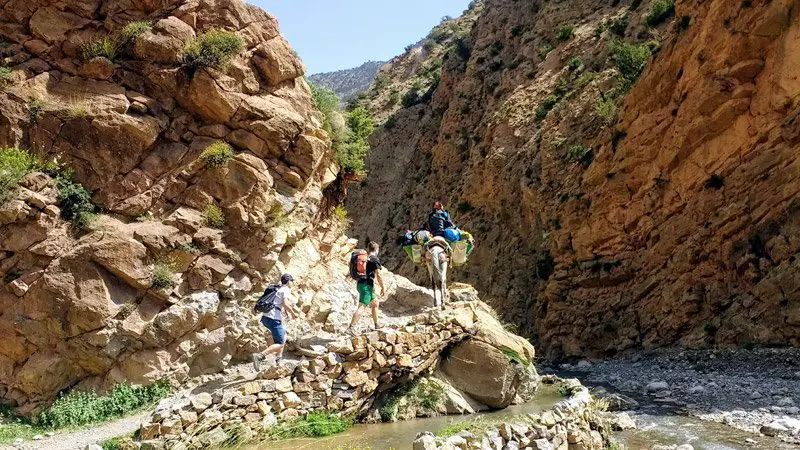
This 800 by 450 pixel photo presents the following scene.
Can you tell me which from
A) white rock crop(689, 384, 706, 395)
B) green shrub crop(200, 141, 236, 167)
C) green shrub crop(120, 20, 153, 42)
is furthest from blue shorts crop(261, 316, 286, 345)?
white rock crop(689, 384, 706, 395)

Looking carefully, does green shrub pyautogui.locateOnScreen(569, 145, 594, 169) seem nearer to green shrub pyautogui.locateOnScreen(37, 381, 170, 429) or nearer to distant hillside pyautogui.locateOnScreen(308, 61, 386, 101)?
green shrub pyautogui.locateOnScreen(37, 381, 170, 429)

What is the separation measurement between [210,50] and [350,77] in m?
113

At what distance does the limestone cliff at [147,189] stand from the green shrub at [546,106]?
20805 millimetres

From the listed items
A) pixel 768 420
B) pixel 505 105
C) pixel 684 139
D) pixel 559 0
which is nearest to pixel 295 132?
pixel 768 420

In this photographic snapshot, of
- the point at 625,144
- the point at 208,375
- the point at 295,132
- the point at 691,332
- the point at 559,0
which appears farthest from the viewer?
the point at 559,0

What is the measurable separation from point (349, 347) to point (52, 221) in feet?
22.7

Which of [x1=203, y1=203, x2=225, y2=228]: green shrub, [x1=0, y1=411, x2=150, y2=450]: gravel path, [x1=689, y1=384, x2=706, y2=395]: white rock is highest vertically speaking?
[x1=203, y1=203, x2=225, y2=228]: green shrub

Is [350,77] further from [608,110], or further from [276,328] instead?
[276,328]

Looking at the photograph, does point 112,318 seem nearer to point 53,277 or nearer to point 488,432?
point 53,277

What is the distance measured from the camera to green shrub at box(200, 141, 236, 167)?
44.5 ft

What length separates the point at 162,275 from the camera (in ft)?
40.0

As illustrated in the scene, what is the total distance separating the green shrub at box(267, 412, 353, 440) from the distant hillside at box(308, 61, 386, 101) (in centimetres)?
10487

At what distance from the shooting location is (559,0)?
39.8m

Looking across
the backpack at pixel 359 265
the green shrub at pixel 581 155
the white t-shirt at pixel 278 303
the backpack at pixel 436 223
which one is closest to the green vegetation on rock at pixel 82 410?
the white t-shirt at pixel 278 303
